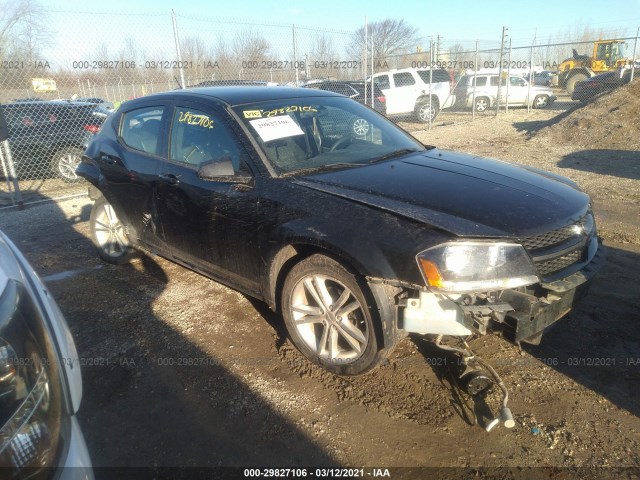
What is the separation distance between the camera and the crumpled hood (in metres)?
2.45

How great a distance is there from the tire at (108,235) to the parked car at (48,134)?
16.1ft

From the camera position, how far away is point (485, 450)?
7.56 ft

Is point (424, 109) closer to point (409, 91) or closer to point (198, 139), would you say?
point (409, 91)

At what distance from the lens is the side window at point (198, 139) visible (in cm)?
328

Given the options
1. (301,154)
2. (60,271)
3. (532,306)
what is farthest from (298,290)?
(60,271)

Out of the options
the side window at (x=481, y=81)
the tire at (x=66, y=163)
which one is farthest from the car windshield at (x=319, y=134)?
the side window at (x=481, y=81)

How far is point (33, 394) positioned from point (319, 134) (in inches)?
105

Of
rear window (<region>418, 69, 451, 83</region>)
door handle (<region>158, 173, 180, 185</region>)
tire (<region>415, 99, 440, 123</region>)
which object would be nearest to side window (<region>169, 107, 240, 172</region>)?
door handle (<region>158, 173, 180, 185</region>)

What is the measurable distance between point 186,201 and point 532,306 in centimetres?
243

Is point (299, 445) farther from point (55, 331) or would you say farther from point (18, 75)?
point (18, 75)

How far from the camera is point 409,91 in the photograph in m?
16.7

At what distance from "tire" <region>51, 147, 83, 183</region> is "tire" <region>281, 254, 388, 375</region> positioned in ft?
25.8

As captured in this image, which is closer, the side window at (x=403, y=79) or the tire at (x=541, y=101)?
the side window at (x=403, y=79)

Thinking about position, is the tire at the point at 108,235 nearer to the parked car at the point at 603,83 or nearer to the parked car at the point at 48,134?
the parked car at the point at 48,134
